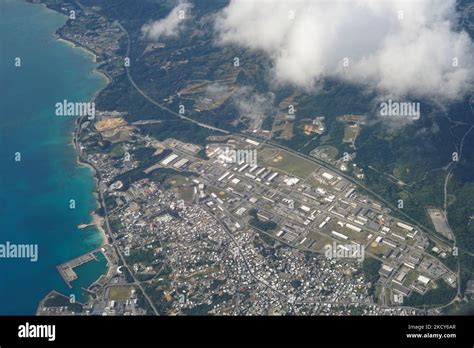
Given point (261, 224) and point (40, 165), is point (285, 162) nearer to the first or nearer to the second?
point (261, 224)

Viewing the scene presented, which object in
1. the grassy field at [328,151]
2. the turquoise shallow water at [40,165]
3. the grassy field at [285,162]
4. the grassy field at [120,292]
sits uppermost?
the grassy field at [328,151]

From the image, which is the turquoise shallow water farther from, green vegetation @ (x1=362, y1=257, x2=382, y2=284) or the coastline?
green vegetation @ (x1=362, y1=257, x2=382, y2=284)

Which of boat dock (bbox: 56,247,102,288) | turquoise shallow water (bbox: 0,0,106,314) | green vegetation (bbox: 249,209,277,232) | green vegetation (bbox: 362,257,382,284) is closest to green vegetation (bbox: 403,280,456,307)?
green vegetation (bbox: 362,257,382,284)

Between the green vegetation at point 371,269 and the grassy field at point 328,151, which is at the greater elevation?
the grassy field at point 328,151

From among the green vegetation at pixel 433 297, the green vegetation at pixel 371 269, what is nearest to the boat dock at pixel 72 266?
the green vegetation at pixel 371 269

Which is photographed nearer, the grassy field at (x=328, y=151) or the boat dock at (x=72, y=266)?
the boat dock at (x=72, y=266)

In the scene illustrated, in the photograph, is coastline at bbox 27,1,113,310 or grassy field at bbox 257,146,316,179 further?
grassy field at bbox 257,146,316,179

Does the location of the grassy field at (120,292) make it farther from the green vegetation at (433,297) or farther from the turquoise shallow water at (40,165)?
the green vegetation at (433,297)
